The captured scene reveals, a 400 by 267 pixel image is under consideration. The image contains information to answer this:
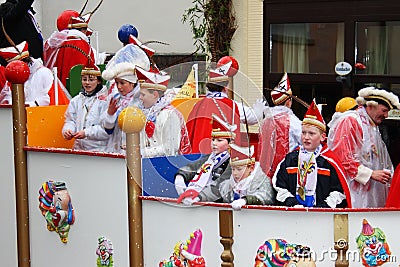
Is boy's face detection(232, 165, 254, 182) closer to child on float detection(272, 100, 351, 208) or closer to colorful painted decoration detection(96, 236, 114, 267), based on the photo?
child on float detection(272, 100, 351, 208)

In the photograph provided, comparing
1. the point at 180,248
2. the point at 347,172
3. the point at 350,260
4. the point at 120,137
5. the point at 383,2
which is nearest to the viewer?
the point at 350,260

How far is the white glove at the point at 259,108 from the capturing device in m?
4.87

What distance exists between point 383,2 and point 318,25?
86cm

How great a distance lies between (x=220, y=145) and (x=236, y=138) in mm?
91

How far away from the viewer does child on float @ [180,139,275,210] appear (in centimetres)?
463

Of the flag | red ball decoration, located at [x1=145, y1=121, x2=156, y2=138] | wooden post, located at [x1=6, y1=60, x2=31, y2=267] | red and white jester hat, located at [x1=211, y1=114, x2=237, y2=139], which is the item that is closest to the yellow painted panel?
wooden post, located at [x1=6, y1=60, x2=31, y2=267]

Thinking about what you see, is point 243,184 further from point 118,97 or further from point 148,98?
point 118,97

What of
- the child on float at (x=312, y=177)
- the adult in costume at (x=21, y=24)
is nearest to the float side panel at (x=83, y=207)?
the child on float at (x=312, y=177)

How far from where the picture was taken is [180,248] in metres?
4.71

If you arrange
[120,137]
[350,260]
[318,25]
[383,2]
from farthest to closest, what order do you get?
[318,25] < [383,2] < [120,137] < [350,260]

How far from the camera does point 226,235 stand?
4.51 m

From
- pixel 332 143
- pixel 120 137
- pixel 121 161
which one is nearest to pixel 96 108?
pixel 120 137

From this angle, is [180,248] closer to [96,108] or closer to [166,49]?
[96,108]

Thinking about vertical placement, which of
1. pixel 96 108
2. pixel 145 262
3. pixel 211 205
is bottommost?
pixel 145 262
